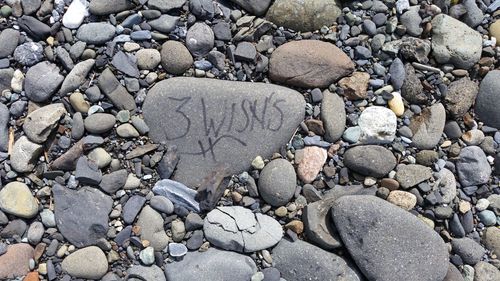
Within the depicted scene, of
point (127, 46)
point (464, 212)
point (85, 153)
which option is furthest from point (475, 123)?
point (85, 153)

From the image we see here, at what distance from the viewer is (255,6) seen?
253cm

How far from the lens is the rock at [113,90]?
2424 mm

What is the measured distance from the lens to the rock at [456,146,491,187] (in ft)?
8.18

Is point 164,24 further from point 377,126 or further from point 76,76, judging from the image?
point 377,126

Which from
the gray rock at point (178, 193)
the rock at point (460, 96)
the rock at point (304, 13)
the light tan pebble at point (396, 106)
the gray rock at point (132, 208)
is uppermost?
the rock at point (304, 13)

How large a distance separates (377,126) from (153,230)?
1149 millimetres

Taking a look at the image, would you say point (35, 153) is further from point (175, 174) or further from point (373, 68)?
point (373, 68)

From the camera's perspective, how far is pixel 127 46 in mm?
2459

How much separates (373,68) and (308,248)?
3.04 ft

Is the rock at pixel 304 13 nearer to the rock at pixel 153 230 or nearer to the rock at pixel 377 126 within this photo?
the rock at pixel 377 126

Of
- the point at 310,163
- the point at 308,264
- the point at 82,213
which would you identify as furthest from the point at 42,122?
the point at 308,264

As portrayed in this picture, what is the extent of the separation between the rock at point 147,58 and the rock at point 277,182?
0.73 meters

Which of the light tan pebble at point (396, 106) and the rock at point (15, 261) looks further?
the light tan pebble at point (396, 106)

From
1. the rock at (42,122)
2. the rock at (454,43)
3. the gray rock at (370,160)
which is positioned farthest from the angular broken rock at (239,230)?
the rock at (454,43)
